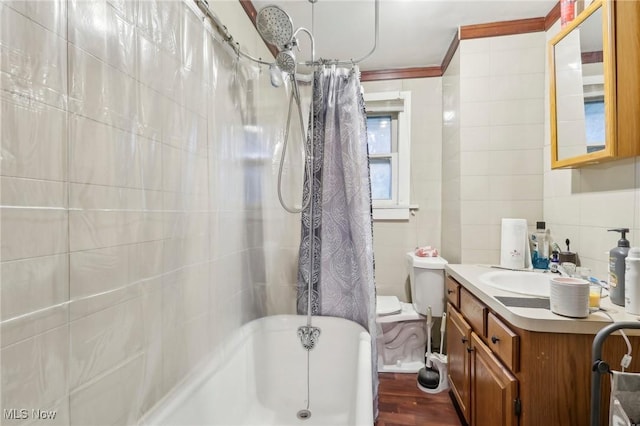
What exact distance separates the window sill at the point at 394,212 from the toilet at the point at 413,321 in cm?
45

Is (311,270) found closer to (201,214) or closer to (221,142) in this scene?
(201,214)

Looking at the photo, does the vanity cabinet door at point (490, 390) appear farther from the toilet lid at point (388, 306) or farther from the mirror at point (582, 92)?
Result: the mirror at point (582, 92)

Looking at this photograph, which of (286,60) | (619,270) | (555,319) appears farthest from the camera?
(286,60)

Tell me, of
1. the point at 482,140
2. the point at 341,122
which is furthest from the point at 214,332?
the point at 482,140

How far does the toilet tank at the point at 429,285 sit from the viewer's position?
209 centimetres

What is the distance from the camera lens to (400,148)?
8.41 ft

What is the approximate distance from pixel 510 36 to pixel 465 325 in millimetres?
1840

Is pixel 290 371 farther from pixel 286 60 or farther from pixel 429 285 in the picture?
pixel 286 60

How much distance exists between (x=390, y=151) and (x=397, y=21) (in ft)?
3.30

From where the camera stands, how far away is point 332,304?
1.66 metres

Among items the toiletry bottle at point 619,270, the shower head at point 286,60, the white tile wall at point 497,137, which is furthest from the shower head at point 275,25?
the toiletry bottle at point 619,270

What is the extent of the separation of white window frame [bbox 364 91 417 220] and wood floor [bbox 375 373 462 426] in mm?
1243

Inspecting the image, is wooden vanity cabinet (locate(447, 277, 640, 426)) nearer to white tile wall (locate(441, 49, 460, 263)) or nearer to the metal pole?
the metal pole

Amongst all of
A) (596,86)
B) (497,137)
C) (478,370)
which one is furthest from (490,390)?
(497,137)
